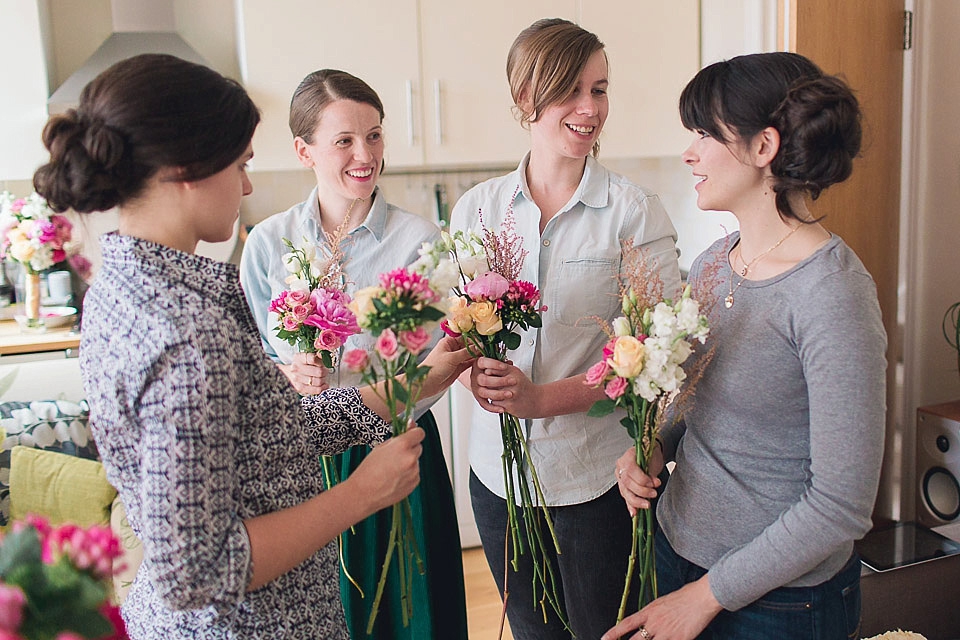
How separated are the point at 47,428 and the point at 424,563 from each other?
3.95 feet

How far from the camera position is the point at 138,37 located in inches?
128

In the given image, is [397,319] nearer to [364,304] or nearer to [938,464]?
[364,304]

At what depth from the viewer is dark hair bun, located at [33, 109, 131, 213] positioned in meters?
1.02

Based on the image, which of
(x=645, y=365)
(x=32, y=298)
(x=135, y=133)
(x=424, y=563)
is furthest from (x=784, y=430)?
(x=32, y=298)

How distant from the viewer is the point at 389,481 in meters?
1.17

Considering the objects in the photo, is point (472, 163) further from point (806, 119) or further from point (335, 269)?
point (806, 119)

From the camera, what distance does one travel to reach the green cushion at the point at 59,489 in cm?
233

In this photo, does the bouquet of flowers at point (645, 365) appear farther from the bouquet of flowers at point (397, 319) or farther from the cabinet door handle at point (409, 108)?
the cabinet door handle at point (409, 108)

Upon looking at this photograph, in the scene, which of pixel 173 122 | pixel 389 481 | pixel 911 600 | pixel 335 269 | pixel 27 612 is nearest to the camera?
pixel 27 612

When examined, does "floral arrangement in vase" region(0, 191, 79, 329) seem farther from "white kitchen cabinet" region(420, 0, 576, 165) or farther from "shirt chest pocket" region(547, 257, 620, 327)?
"shirt chest pocket" region(547, 257, 620, 327)

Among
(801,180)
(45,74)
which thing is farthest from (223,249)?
(801,180)

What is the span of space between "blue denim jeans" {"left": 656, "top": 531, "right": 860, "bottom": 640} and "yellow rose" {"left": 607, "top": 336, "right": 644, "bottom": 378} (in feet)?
1.34

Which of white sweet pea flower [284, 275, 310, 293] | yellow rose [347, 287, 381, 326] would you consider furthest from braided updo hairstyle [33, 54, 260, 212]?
white sweet pea flower [284, 275, 310, 293]

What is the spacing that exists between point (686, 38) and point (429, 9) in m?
1.05
